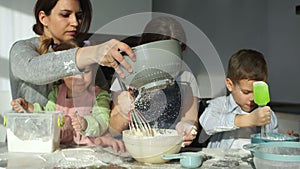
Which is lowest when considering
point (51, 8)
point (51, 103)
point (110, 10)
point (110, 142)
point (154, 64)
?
point (110, 142)

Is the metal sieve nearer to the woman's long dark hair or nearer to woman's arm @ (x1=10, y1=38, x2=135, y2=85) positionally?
woman's arm @ (x1=10, y1=38, x2=135, y2=85)

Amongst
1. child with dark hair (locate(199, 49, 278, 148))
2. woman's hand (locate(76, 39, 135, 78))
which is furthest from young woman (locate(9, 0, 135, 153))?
child with dark hair (locate(199, 49, 278, 148))

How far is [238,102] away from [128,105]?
589mm

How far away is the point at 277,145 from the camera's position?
856 mm

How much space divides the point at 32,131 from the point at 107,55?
325mm

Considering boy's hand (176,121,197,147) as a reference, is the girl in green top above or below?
above

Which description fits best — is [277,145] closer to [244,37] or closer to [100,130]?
[100,130]

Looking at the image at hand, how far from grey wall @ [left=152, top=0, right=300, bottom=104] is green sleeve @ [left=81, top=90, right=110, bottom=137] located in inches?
36.9

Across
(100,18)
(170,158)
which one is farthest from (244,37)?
(170,158)

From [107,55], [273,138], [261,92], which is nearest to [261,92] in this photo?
[261,92]

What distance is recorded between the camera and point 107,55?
862 mm

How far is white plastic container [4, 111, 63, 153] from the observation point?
998mm

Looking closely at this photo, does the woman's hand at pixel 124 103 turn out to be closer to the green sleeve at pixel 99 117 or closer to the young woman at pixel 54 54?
the green sleeve at pixel 99 117

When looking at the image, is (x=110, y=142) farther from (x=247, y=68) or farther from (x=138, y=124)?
(x=247, y=68)
